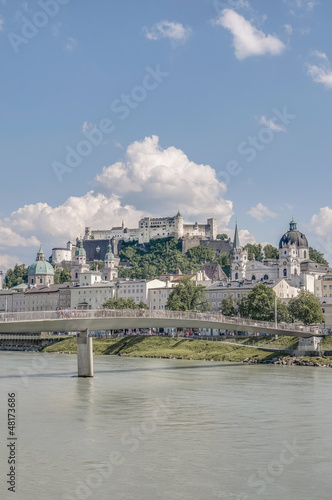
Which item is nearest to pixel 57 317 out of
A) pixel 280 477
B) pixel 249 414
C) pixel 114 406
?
pixel 114 406

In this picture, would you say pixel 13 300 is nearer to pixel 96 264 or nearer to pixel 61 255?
pixel 96 264

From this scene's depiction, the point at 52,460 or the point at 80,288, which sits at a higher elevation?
the point at 80,288

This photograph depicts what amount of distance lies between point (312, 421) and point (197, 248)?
125320 millimetres

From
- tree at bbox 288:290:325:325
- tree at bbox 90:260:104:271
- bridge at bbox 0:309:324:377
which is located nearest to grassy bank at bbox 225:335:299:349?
bridge at bbox 0:309:324:377

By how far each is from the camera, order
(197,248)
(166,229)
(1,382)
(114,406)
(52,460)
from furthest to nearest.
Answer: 1. (166,229)
2. (197,248)
3. (1,382)
4. (114,406)
5. (52,460)

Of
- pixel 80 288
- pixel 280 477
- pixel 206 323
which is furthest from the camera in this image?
pixel 80 288

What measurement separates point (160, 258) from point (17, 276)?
1198 inches

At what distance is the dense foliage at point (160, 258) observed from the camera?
146 metres

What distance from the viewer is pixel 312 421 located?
25844 millimetres

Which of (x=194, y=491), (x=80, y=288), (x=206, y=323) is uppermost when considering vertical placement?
(x=80, y=288)

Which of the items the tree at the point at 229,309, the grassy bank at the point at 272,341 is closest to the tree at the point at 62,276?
the tree at the point at 229,309

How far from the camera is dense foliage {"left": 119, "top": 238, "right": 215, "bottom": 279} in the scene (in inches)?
5738

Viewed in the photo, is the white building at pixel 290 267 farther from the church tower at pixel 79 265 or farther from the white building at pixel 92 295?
the church tower at pixel 79 265

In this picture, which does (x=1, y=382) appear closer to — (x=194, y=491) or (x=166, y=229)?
(x=194, y=491)
